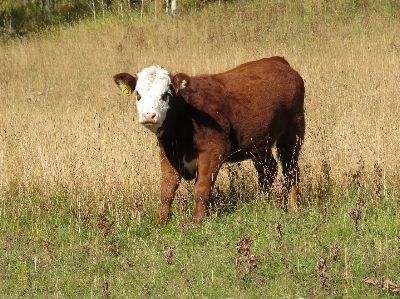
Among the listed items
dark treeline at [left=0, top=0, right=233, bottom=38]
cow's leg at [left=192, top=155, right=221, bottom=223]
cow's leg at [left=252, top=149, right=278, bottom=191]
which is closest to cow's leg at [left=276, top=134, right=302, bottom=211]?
cow's leg at [left=252, top=149, right=278, bottom=191]

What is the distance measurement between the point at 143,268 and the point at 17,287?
1037mm

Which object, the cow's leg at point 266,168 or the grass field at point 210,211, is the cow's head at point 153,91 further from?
the cow's leg at point 266,168

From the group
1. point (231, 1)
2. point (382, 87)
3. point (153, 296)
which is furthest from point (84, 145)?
point (231, 1)

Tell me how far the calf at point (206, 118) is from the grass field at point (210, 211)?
298mm

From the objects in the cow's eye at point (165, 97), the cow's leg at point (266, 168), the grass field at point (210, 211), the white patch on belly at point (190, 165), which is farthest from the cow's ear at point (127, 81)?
the cow's leg at point (266, 168)

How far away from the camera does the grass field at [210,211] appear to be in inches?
222

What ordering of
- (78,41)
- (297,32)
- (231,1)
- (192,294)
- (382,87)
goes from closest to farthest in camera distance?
(192,294) < (382,87) < (297,32) < (78,41) < (231,1)

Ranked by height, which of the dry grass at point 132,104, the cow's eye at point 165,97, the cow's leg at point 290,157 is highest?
the cow's eye at point 165,97

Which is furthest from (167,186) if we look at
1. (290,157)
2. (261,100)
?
(290,157)

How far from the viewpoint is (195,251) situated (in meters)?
6.39

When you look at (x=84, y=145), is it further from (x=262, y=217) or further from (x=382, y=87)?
(x=382, y=87)

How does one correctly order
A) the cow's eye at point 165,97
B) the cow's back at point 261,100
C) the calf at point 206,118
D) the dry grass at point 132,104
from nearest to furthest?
the cow's eye at point 165,97
the calf at point 206,118
the cow's back at point 261,100
the dry grass at point 132,104

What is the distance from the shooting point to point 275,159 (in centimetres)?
921

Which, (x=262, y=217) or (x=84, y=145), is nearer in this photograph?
(x=262, y=217)
